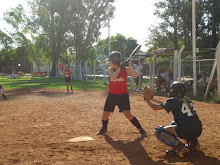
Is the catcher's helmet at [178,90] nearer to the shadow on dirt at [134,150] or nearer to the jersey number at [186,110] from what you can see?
the jersey number at [186,110]

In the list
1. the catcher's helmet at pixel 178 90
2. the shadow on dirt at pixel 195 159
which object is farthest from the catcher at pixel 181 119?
the shadow on dirt at pixel 195 159

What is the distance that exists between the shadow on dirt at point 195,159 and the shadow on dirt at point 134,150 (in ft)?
0.95

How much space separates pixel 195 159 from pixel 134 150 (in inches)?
38.0

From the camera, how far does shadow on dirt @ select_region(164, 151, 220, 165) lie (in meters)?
3.28

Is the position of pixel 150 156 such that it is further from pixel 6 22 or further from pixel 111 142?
pixel 6 22

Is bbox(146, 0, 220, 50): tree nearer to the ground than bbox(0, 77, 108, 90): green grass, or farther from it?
farther from it

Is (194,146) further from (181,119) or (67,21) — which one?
(67,21)

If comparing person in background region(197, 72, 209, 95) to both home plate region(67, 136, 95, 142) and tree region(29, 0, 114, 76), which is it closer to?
home plate region(67, 136, 95, 142)

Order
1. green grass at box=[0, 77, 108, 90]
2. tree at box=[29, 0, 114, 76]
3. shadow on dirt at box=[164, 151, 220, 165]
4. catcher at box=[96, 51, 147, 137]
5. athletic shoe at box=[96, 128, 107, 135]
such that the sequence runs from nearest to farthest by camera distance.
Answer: shadow on dirt at box=[164, 151, 220, 165], catcher at box=[96, 51, 147, 137], athletic shoe at box=[96, 128, 107, 135], green grass at box=[0, 77, 108, 90], tree at box=[29, 0, 114, 76]

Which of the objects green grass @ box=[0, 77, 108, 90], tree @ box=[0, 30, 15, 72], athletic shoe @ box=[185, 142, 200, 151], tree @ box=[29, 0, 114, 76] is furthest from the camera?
tree @ box=[0, 30, 15, 72]

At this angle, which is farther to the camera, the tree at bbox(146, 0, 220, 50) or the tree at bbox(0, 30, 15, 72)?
the tree at bbox(0, 30, 15, 72)

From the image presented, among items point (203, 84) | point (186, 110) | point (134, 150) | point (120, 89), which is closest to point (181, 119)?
point (186, 110)

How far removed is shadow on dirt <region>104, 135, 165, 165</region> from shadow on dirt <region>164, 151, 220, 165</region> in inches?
11.4

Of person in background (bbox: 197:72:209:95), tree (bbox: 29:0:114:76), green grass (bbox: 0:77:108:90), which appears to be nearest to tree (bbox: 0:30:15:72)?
tree (bbox: 29:0:114:76)
